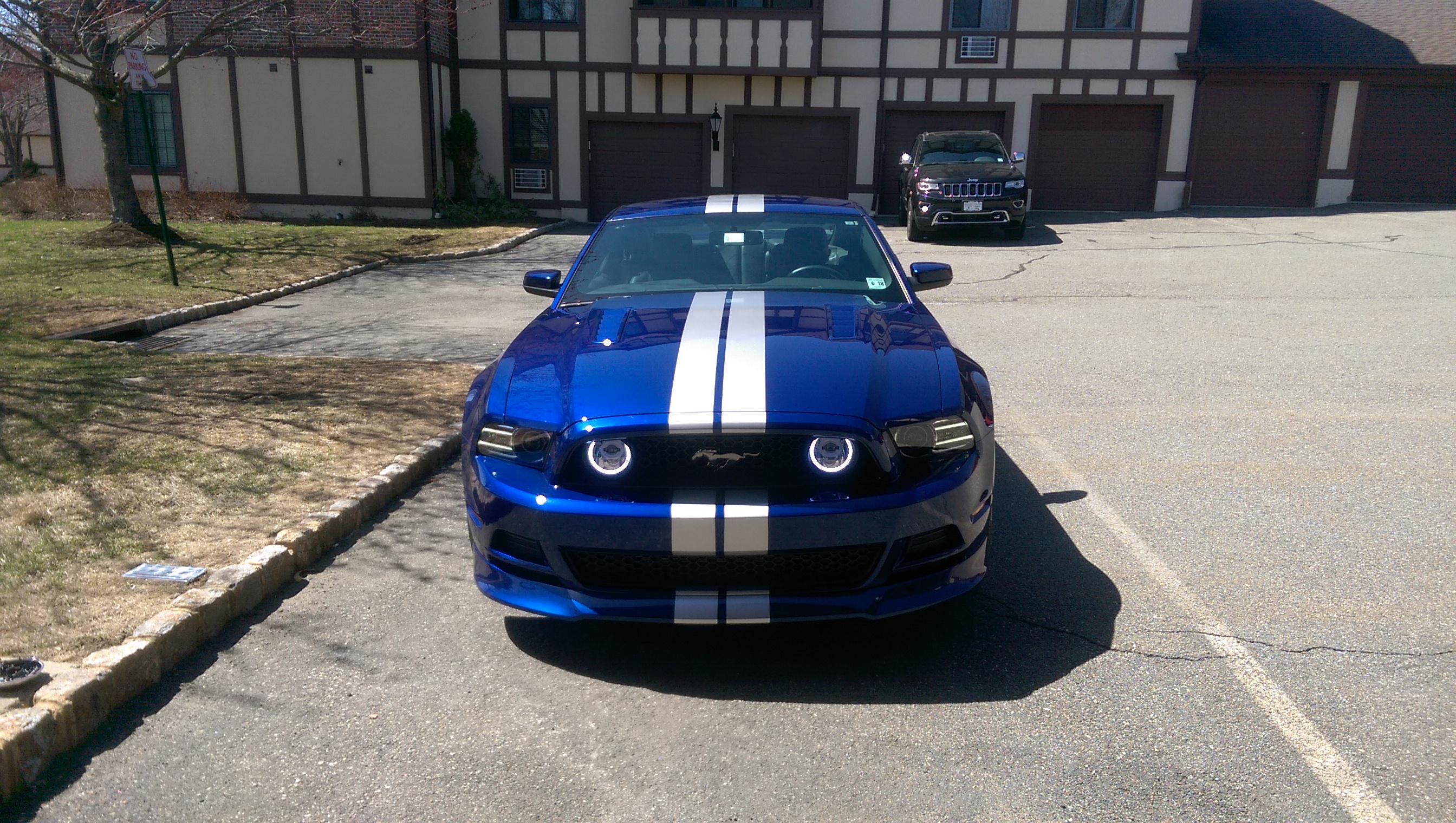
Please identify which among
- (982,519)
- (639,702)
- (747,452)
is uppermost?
(747,452)

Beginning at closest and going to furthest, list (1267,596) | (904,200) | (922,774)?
1. (922,774)
2. (1267,596)
3. (904,200)

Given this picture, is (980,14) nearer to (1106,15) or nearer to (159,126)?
(1106,15)

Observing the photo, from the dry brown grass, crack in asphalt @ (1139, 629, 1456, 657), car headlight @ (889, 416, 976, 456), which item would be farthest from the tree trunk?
crack in asphalt @ (1139, 629, 1456, 657)

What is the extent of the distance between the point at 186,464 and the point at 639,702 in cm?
Result: 342

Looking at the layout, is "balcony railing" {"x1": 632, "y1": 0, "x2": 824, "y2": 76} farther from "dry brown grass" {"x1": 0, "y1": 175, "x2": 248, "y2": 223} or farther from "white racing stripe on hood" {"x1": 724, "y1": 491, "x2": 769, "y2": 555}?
"white racing stripe on hood" {"x1": 724, "y1": 491, "x2": 769, "y2": 555}

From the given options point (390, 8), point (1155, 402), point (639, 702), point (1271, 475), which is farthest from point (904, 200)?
point (639, 702)

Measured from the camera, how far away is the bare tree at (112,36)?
1320cm

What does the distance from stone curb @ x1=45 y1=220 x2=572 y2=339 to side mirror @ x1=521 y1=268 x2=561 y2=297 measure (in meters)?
6.08

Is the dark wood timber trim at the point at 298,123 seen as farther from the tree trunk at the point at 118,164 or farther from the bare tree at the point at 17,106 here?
the bare tree at the point at 17,106

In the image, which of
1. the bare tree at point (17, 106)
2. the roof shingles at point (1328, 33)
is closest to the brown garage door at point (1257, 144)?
the roof shingles at point (1328, 33)

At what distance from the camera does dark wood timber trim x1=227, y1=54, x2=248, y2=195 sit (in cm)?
2202

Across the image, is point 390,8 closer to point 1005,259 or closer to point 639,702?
point 1005,259

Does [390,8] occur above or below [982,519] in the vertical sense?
above

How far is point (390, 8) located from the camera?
20.8m
